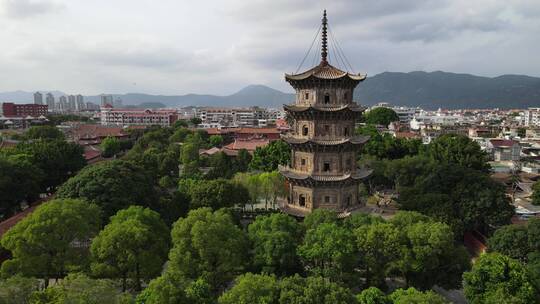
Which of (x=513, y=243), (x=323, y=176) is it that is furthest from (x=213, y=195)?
(x=513, y=243)

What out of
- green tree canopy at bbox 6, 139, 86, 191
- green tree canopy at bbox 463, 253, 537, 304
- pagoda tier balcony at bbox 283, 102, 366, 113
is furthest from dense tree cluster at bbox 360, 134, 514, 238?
green tree canopy at bbox 6, 139, 86, 191

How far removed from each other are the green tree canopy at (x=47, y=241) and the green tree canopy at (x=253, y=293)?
1119 cm

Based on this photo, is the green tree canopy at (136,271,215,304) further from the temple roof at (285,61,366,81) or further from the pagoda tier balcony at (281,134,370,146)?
the temple roof at (285,61,366,81)

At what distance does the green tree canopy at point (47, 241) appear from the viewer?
74.8 feet

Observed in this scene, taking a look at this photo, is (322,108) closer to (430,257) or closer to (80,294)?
(430,257)

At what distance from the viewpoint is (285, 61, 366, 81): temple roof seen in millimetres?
29973

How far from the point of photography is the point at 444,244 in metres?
23.9

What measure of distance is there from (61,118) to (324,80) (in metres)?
132

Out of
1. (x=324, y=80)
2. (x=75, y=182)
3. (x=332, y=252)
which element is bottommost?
(x=332, y=252)

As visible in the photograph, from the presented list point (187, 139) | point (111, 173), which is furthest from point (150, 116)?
point (111, 173)

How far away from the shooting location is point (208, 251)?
23188mm

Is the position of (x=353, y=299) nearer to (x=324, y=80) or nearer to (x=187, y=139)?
(x=324, y=80)

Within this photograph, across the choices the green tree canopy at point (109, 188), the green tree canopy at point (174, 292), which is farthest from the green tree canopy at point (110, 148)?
the green tree canopy at point (174, 292)

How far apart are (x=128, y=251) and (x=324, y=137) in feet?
53.6
